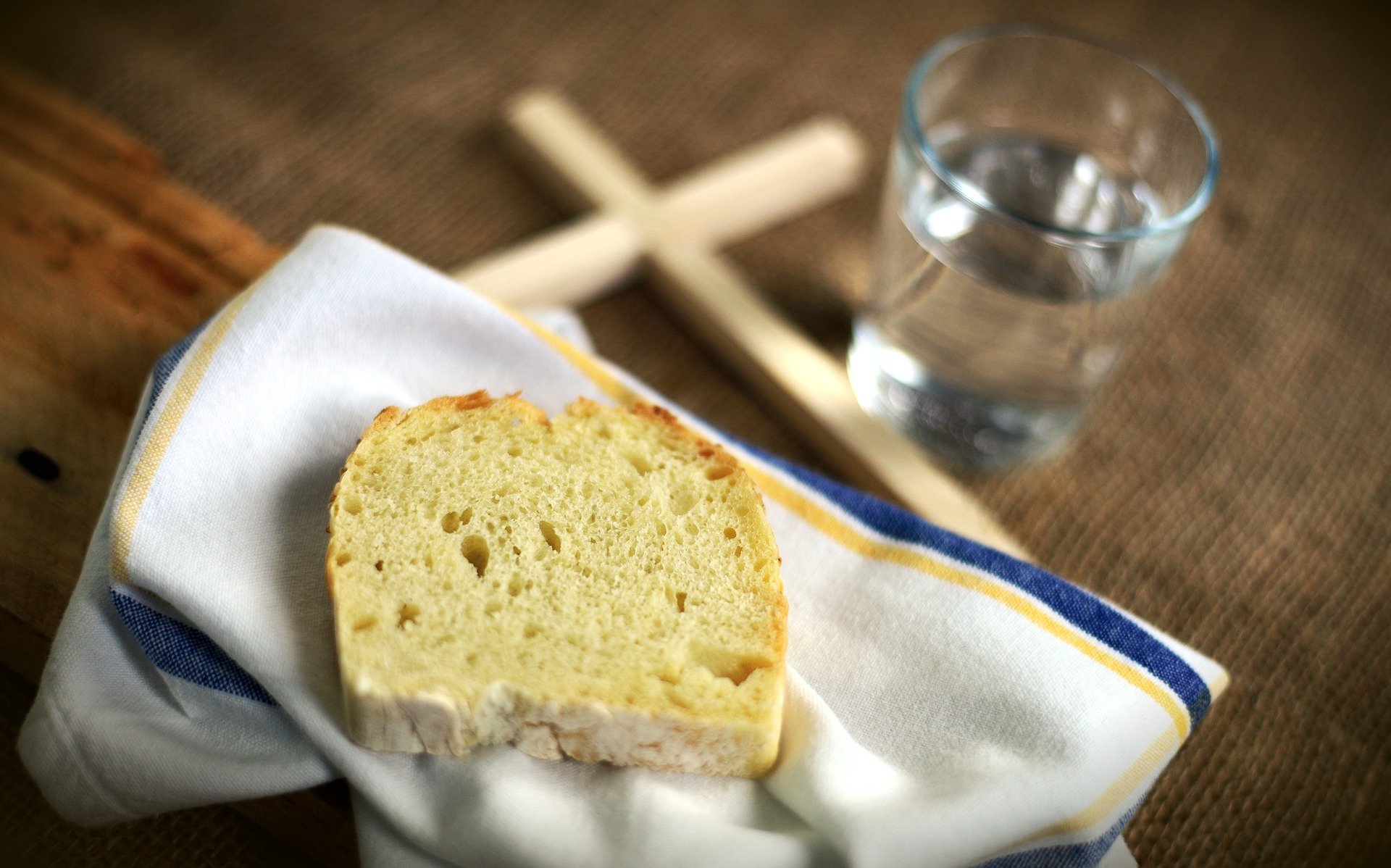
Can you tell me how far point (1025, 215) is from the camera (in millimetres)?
964

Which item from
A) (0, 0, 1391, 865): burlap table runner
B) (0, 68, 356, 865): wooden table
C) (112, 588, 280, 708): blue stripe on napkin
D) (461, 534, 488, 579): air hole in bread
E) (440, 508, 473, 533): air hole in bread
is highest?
(0, 68, 356, 865): wooden table

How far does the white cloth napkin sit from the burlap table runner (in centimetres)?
13

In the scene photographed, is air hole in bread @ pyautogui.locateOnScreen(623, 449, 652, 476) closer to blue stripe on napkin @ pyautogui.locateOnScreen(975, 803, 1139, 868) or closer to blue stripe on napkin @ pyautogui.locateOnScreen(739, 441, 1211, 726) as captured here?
blue stripe on napkin @ pyautogui.locateOnScreen(739, 441, 1211, 726)

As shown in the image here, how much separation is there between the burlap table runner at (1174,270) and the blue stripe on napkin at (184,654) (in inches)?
5.3

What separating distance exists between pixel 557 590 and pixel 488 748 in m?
0.10

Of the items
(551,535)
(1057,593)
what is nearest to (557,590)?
(551,535)

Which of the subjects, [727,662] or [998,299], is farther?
[998,299]

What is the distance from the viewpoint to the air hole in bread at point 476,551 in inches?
28.0

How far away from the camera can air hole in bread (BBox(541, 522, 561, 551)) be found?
0.72m

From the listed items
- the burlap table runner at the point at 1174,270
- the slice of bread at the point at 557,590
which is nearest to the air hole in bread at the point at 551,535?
the slice of bread at the point at 557,590

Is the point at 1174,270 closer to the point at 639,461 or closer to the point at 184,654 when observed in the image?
the point at 639,461

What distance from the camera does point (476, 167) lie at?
1251 mm

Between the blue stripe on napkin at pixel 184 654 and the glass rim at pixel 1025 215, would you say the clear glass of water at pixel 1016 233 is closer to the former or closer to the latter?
the glass rim at pixel 1025 215

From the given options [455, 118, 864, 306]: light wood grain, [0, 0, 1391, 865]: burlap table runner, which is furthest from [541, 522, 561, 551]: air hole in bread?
[455, 118, 864, 306]: light wood grain
